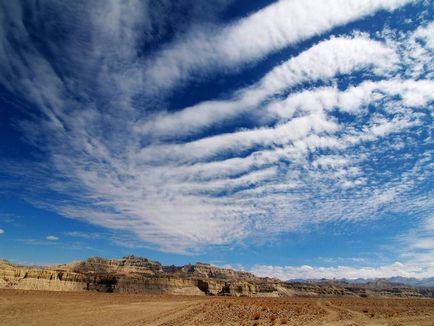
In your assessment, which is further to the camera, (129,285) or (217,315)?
(129,285)

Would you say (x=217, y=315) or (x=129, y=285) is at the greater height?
(x=129, y=285)

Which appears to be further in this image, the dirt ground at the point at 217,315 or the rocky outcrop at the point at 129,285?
the rocky outcrop at the point at 129,285

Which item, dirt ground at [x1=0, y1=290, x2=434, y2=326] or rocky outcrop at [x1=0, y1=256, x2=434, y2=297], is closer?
dirt ground at [x1=0, y1=290, x2=434, y2=326]

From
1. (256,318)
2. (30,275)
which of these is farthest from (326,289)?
(256,318)

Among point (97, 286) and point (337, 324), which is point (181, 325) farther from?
point (97, 286)

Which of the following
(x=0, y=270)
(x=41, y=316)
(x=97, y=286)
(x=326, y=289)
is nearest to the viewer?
(x=41, y=316)

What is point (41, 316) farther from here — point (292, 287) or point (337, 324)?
point (292, 287)

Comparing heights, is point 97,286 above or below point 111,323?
above

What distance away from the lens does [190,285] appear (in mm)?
155375

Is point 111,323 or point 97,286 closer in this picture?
point 111,323

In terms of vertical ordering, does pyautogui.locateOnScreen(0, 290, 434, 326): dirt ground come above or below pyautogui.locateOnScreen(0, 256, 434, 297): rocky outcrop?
below

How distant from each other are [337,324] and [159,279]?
136 meters

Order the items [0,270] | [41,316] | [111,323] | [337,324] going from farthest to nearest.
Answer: [0,270] → [41,316] → [111,323] → [337,324]

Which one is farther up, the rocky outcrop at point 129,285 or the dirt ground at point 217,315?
the rocky outcrop at point 129,285
